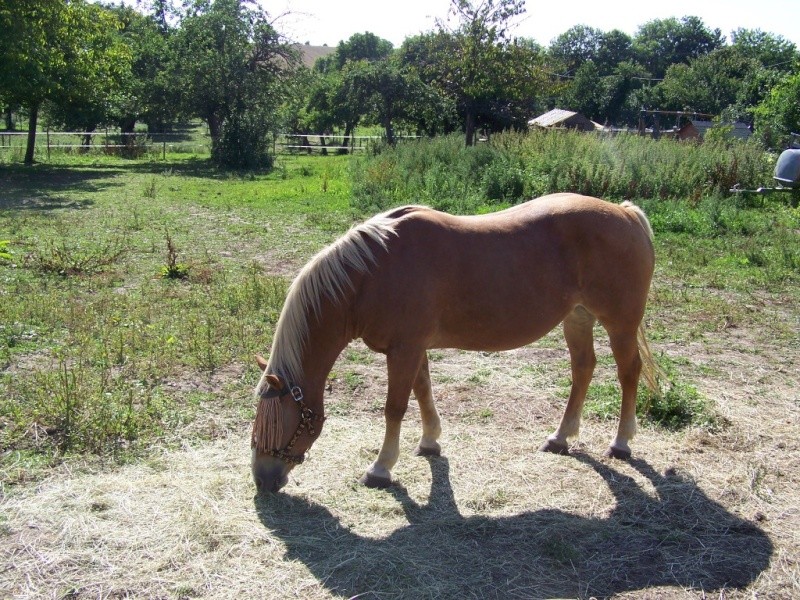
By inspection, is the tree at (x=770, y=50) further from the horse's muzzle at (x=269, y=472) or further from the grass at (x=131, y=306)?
the horse's muzzle at (x=269, y=472)

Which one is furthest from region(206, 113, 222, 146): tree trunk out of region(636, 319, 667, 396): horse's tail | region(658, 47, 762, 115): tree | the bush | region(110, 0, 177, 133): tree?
region(658, 47, 762, 115): tree

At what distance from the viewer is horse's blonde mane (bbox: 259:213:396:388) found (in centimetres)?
387

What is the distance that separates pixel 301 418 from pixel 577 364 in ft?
6.78

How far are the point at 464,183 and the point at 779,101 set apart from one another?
12.8m

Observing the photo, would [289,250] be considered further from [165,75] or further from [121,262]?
[165,75]

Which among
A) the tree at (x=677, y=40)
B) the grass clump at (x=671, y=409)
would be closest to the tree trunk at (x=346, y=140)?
the grass clump at (x=671, y=409)

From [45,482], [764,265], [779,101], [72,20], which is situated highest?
[72,20]

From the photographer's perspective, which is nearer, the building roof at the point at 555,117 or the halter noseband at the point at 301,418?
the halter noseband at the point at 301,418

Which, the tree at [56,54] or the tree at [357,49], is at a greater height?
the tree at [357,49]

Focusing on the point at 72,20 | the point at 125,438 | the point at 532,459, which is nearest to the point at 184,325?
the point at 125,438

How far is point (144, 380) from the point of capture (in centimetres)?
555

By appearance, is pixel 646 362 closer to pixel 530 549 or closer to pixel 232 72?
pixel 530 549

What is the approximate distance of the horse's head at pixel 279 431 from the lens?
3.82m

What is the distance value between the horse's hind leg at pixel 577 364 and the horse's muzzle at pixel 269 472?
184 cm
